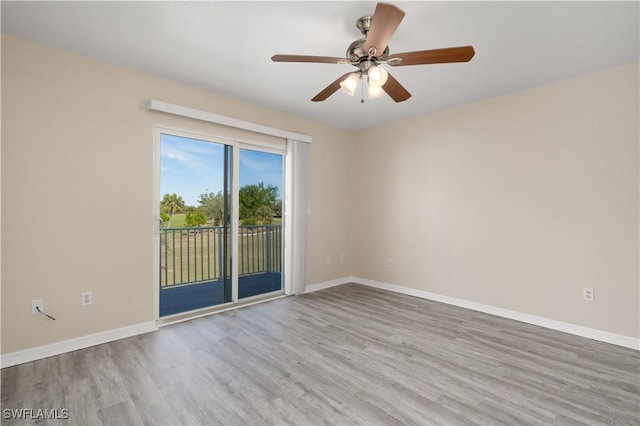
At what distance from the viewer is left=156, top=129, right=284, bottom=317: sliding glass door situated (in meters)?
3.51

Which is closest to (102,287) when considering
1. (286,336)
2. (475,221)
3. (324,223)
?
(286,336)

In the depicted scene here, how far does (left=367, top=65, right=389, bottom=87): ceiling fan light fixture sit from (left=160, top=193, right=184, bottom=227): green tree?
101 inches

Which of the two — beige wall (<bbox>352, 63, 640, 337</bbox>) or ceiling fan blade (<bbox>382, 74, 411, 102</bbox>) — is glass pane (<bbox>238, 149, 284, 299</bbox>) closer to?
beige wall (<bbox>352, 63, 640, 337</bbox>)

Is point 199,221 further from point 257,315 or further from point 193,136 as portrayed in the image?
point 257,315

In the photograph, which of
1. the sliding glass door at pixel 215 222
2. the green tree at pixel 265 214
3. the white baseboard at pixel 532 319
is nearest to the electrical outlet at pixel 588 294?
the white baseboard at pixel 532 319

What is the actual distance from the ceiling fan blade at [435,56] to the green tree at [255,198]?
8.58 ft

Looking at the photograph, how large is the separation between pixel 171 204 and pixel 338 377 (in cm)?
259

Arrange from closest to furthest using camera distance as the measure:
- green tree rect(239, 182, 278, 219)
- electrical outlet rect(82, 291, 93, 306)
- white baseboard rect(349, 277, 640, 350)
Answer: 1. electrical outlet rect(82, 291, 93, 306)
2. white baseboard rect(349, 277, 640, 350)
3. green tree rect(239, 182, 278, 219)

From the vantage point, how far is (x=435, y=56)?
197 centimetres

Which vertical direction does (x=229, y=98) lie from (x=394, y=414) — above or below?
above

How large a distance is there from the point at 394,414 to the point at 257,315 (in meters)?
2.09

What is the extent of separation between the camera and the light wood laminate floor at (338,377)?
6.08ft

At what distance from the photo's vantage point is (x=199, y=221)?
12.2 ft

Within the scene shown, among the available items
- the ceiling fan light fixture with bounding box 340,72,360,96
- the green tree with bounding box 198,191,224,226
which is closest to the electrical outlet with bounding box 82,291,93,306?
the green tree with bounding box 198,191,224,226
